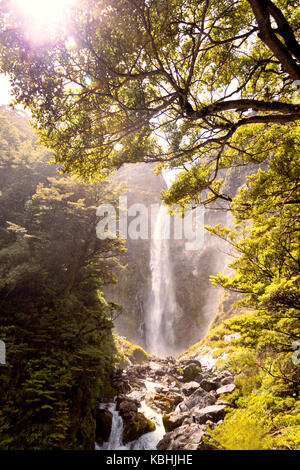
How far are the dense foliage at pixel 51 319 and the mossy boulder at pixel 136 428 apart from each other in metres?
1.55

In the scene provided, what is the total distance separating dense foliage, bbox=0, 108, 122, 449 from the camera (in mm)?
5222

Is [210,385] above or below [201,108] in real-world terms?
below

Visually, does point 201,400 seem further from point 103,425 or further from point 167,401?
point 103,425

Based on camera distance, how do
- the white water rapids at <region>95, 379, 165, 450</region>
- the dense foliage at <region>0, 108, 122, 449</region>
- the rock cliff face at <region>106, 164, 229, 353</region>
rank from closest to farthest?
the dense foliage at <region>0, 108, 122, 449</region> → the white water rapids at <region>95, 379, 165, 450</region> → the rock cliff face at <region>106, 164, 229, 353</region>

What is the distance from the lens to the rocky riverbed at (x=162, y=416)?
5.95 metres

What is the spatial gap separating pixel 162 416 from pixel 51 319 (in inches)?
235

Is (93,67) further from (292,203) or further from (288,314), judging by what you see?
(288,314)

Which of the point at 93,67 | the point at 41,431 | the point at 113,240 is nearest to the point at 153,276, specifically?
the point at 113,240

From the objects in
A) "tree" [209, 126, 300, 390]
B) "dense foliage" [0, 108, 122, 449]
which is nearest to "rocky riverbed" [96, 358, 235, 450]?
"dense foliage" [0, 108, 122, 449]

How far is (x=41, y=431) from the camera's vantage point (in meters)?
4.90

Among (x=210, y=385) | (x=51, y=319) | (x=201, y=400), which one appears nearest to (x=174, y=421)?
(x=201, y=400)

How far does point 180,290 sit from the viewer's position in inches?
1497

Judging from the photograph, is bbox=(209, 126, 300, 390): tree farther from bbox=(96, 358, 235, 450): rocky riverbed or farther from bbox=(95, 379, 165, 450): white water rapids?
bbox=(95, 379, 165, 450): white water rapids

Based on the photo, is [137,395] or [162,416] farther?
[137,395]
